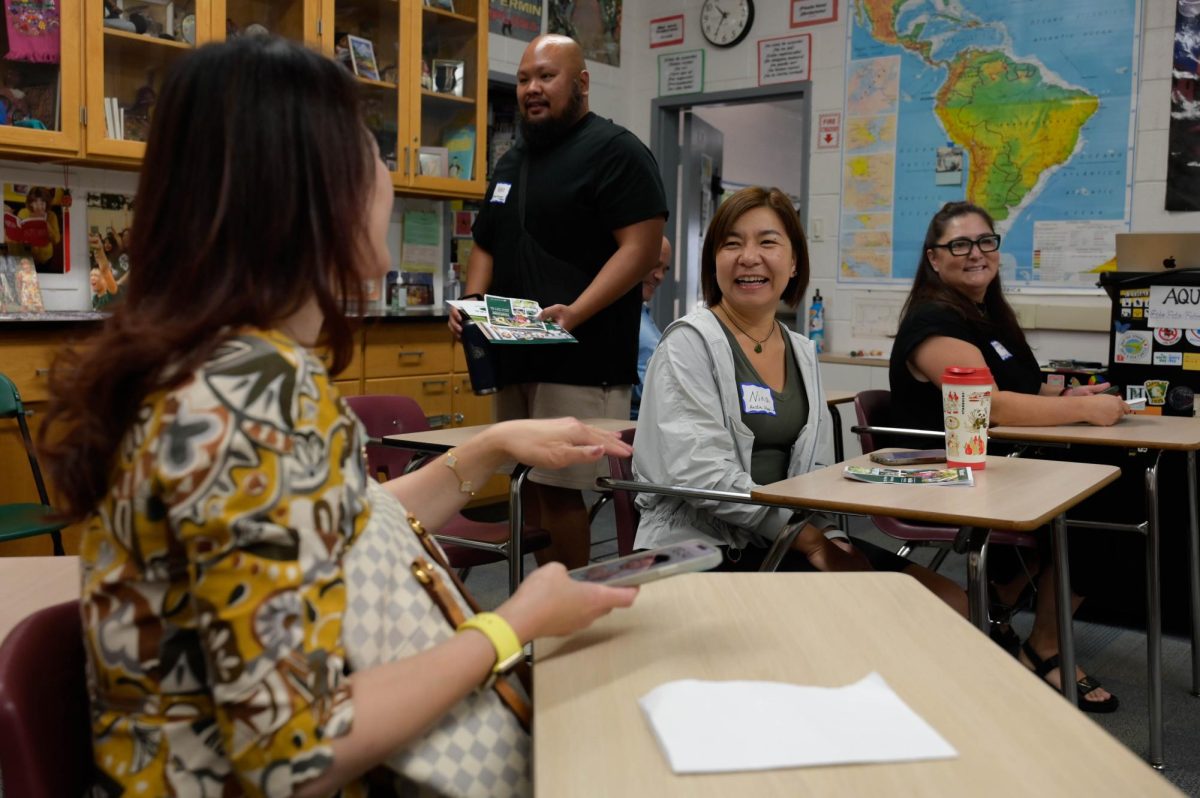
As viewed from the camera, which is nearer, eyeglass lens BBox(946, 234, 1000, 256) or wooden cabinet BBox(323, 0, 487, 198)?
eyeglass lens BBox(946, 234, 1000, 256)

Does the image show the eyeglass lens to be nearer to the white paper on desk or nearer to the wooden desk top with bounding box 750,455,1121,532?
the wooden desk top with bounding box 750,455,1121,532

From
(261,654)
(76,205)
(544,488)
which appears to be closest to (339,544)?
(261,654)

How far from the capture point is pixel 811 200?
5359 mm

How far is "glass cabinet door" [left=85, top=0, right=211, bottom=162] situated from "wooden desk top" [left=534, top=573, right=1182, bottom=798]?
3076 mm

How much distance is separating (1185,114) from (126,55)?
13.3 ft

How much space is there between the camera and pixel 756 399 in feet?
6.95

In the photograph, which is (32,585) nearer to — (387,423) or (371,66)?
(387,423)

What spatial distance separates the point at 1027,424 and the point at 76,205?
3327mm

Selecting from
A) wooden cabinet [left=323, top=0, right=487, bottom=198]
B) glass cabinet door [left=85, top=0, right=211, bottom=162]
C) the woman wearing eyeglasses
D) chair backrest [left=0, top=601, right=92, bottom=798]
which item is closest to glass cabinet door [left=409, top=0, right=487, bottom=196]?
wooden cabinet [left=323, top=0, right=487, bottom=198]

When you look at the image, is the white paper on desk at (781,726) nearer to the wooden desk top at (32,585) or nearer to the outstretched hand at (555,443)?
the outstretched hand at (555,443)

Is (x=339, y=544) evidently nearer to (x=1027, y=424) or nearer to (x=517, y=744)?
(x=517, y=744)

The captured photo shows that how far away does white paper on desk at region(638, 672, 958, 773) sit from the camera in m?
0.75

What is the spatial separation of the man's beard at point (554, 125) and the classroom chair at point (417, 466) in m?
0.83

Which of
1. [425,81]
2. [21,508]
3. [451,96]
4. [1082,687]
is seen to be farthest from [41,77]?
[1082,687]
